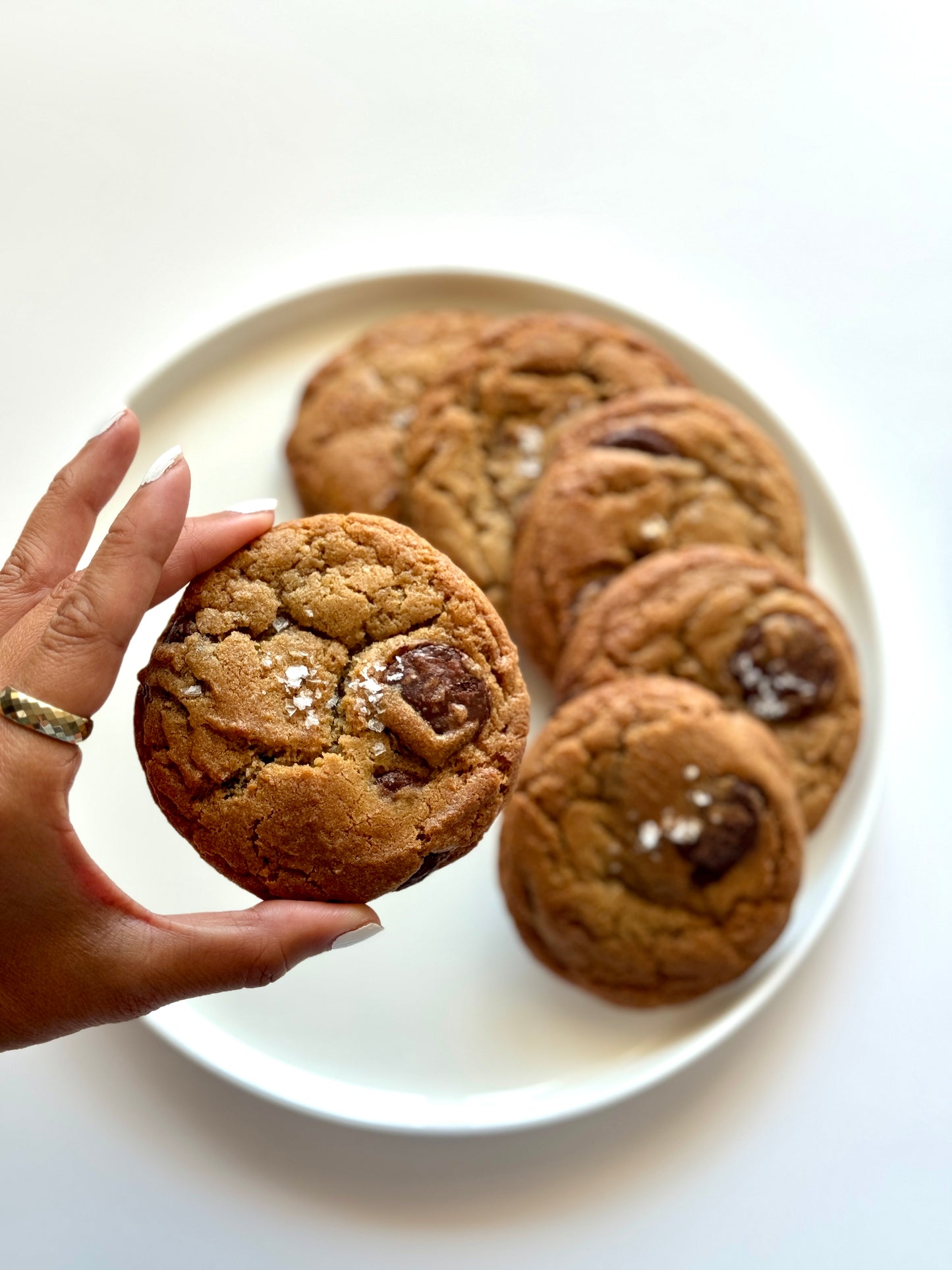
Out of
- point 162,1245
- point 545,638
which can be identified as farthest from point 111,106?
point 162,1245

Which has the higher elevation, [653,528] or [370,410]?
[370,410]

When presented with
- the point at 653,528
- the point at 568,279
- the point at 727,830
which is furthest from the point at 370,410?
the point at 727,830

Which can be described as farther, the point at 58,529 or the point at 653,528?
the point at 653,528

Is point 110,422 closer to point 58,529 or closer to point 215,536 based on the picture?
point 58,529

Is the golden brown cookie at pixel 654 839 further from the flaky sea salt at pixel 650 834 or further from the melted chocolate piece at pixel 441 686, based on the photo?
the melted chocolate piece at pixel 441 686

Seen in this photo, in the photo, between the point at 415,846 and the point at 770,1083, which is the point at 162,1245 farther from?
the point at 415,846

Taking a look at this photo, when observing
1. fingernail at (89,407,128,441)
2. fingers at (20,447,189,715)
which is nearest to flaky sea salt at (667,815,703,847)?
fingers at (20,447,189,715)

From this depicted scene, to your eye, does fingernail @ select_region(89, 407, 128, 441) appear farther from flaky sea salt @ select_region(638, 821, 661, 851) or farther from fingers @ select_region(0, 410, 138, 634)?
flaky sea salt @ select_region(638, 821, 661, 851)

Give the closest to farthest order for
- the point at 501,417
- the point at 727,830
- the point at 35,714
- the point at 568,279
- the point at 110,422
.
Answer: the point at 35,714 < the point at 110,422 < the point at 727,830 < the point at 501,417 < the point at 568,279
